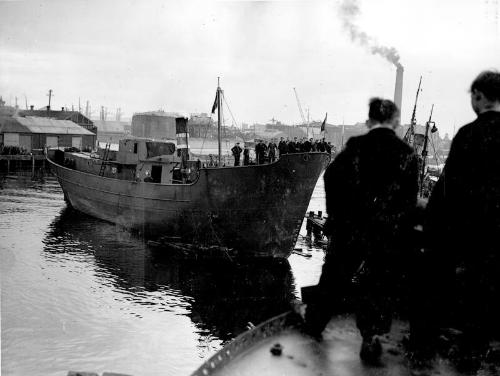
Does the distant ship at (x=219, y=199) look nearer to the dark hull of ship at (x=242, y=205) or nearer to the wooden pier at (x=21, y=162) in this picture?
the dark hull of ship at (x=242, y=205)

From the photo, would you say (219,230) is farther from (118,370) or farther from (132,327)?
(118,370)

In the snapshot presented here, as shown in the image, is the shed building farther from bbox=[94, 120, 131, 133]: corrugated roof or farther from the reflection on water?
bbox=[94, 120, 131, 133]: corrugated roof

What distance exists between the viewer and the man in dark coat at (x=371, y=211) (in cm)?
304

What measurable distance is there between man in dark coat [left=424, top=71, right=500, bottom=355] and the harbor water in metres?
8.05

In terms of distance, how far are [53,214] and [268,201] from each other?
15258mm

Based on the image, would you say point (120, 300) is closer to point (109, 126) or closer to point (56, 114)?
point (56, 114)

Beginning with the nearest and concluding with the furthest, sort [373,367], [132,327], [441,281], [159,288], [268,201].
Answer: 1. [373,367]
2. [441,281]
3. [132,327]
4. [159,288]
5. [268,201]

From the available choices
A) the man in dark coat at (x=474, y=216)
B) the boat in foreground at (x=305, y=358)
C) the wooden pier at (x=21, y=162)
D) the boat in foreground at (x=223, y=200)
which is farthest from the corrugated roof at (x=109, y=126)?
the man in dark coat at (x=474, y=216)

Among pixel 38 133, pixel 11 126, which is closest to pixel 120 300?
pixel 38 133

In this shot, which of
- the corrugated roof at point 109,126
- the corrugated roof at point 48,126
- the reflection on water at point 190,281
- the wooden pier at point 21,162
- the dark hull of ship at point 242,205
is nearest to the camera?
the reflection on water at point 190,281

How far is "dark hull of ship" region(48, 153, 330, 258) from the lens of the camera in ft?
56.1

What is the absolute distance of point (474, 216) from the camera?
2.72 m

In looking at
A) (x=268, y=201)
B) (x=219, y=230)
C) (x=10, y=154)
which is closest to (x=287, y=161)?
(x=268, y=201)

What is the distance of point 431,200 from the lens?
2934 millimetres
